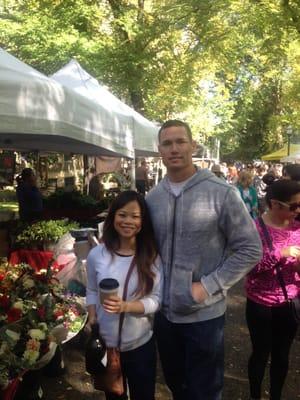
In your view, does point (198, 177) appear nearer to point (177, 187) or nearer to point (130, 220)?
point (177, 187)

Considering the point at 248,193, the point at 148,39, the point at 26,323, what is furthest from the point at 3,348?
the point at 148,39

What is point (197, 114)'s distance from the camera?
25.4 metres

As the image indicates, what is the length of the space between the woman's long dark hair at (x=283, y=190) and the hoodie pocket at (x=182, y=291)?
0.99m

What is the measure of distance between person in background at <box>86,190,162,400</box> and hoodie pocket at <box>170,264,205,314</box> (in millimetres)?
90

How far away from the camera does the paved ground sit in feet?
11.1

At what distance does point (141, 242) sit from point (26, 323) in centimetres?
73

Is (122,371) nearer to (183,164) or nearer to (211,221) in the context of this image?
(211,221)

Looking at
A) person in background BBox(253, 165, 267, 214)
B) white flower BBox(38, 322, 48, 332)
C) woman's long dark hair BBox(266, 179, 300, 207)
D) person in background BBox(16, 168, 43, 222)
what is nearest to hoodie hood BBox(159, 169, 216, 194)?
woman's long dark hair BBox(266, 179, 300, 207)

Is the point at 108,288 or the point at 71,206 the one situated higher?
the point at 108,288

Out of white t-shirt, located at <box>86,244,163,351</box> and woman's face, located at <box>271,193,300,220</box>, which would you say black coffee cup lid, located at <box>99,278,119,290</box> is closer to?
white t-shirt, located at <box>86,244,163,351</box>

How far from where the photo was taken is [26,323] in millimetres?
2242

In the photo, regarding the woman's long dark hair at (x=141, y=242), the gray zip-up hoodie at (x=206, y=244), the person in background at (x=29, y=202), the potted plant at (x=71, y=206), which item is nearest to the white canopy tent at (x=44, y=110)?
the woman's long dark hair at (x=141, y=242)

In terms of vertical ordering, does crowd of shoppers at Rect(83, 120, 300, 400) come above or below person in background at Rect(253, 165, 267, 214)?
above

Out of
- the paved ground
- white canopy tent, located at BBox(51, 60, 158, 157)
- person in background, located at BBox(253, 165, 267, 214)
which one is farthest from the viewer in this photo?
person in background, located at BBox(253, 165, 267, 214)
